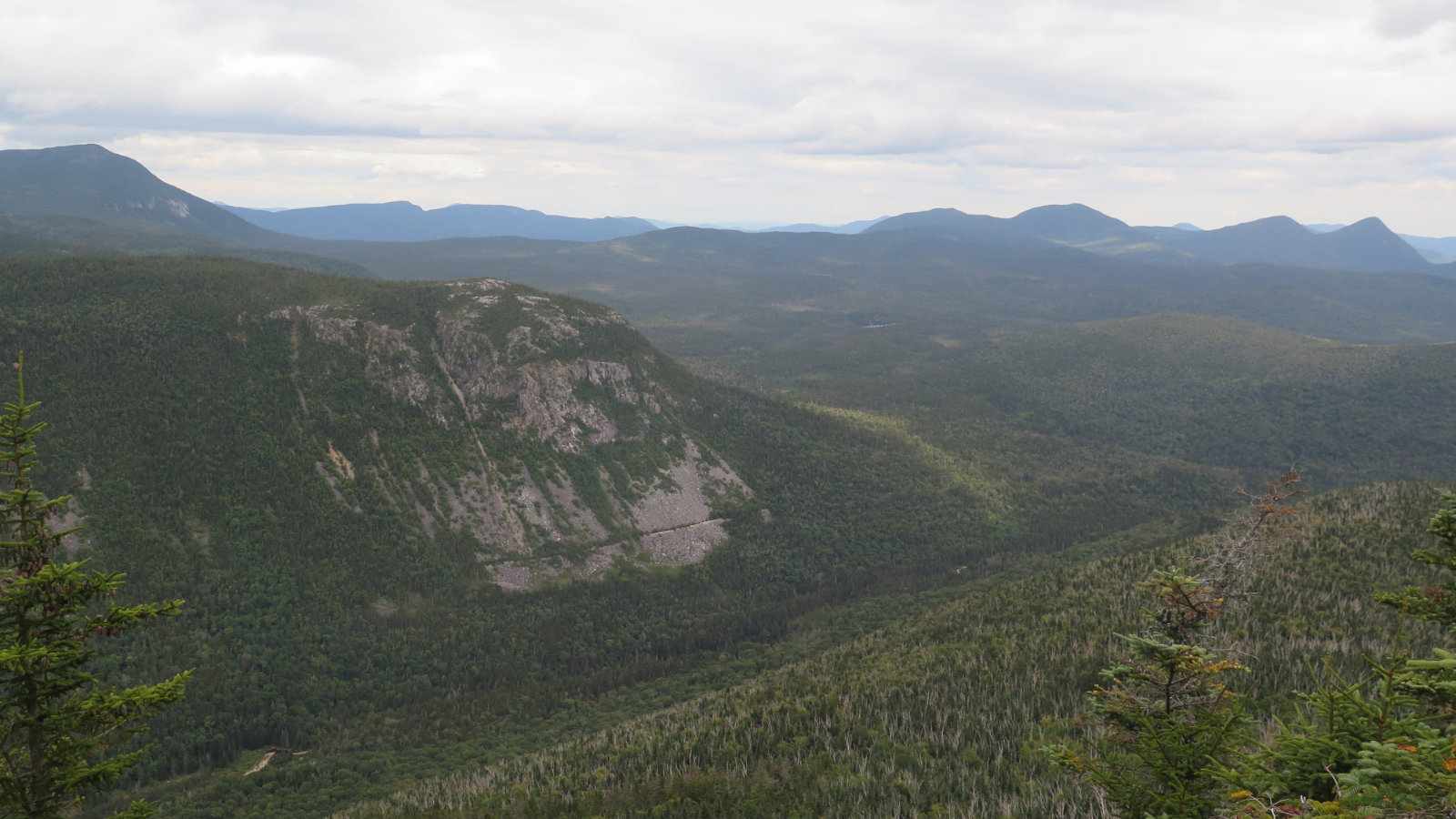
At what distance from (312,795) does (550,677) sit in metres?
38.5

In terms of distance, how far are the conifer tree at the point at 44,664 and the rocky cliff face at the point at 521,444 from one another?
120 m

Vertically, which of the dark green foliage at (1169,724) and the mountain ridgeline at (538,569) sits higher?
the dark green foliage at (1169,724)

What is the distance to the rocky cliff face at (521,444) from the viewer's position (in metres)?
144

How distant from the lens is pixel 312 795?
82562 millimetres

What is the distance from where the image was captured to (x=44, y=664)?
66.2ft

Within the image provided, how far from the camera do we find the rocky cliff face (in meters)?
144

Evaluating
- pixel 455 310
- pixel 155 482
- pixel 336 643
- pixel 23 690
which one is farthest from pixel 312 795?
pixel 455 310

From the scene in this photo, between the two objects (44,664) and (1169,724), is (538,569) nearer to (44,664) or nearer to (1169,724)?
(44,664)

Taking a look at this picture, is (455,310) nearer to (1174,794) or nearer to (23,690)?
(23,690)

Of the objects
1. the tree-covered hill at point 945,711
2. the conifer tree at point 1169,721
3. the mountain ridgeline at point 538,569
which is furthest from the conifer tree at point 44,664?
the mountain ridgeline at point 538,569

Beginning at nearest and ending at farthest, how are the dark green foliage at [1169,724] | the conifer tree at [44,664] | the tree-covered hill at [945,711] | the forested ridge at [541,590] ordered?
1. the dark green foliage at [1169,724]
2. the conifer tree at [44,664]
3. the tree-covered hill at [945,711]
4. the forested ridge at [541,590]

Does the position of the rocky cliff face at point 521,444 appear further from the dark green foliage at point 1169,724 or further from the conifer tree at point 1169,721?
the dark green foliage at point 1169,724

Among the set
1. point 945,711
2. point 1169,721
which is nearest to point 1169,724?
point 1169,721

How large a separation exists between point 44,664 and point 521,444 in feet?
478
